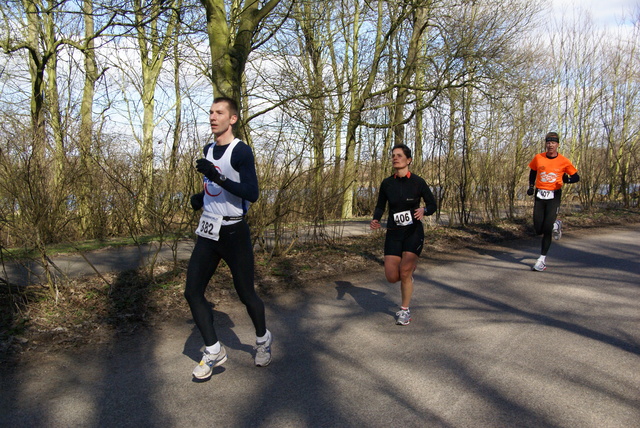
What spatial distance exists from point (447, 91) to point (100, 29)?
890 centimetres

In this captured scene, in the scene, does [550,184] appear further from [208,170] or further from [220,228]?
[208,170]

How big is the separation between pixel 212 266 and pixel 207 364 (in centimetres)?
74

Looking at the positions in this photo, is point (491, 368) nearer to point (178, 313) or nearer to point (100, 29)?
point (178, 313)

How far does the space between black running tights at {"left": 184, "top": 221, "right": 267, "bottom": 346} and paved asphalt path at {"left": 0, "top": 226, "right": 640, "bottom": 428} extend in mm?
459

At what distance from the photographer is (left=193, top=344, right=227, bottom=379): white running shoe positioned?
356cm

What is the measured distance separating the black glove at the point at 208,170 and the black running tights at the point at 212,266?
47 centimetres

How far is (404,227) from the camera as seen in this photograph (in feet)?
17.1

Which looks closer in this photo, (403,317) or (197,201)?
(197,201)

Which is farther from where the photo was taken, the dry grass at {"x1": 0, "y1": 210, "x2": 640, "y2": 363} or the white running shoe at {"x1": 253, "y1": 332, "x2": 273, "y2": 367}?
the dry grass at {"x1": 0, "y1": 210, "x2": 640, "y2": 363}

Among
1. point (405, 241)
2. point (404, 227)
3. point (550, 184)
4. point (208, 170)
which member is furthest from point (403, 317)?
point (550, 184)

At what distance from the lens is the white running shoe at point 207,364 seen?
3.56 metres

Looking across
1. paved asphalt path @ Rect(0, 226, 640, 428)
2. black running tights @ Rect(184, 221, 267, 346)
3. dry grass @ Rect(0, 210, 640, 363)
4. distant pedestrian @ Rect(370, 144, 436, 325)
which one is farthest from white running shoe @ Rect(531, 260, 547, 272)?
black running tights @ Rect(184, 221, 267, 346)

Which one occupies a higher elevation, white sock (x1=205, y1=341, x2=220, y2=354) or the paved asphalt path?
white sock (x1=205, y1=341, x2=220, y2=354)

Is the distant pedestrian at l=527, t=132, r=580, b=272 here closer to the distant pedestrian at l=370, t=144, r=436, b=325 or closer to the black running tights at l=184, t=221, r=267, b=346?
the distant pedestrian at l=370, t=144, r=436, b=325
